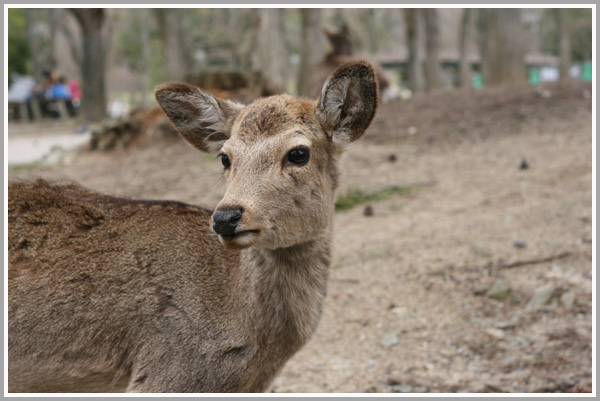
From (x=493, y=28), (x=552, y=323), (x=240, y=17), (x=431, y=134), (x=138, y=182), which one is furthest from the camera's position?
(x=240, y=17)

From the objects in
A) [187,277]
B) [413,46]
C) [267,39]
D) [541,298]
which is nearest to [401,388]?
[541,298]

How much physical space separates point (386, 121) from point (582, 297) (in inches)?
339

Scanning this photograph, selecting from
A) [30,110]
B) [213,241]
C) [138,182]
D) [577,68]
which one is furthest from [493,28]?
[577,68]

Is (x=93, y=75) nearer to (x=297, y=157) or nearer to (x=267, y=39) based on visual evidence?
(x=267, y=39)

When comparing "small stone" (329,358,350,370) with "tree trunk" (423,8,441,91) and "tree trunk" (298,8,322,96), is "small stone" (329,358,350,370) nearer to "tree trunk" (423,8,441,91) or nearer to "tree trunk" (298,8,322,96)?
"tree trunk" (298,8,322,96)

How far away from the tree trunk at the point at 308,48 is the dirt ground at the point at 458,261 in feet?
15.8

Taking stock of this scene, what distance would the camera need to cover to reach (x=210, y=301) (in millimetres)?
4070

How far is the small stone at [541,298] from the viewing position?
6.33m

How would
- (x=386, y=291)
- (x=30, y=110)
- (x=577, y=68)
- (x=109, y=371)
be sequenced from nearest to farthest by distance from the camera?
(x=109, y=371)
(x=386, y=291)
(x=30, y=110)
(x=577, y=68)

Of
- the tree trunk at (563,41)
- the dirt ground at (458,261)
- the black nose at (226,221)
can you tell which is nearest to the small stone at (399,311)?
the dirt ground at (458,261)

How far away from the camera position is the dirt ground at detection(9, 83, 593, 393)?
18.4ft

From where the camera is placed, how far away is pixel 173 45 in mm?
20281

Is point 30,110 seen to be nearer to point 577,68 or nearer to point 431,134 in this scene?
point 431,134

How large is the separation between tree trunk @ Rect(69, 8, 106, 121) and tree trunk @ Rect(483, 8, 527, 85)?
13275 mm
